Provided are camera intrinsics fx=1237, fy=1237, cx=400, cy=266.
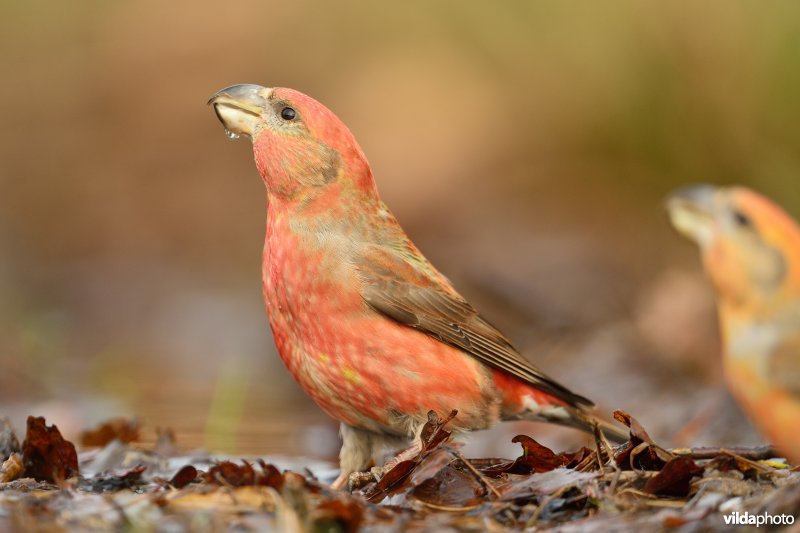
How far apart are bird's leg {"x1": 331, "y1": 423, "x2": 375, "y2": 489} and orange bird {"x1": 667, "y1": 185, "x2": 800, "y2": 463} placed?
1490 mm

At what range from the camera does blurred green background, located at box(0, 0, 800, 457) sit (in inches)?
306

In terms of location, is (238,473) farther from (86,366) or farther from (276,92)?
(86,366)

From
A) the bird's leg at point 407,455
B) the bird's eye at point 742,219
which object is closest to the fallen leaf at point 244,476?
the bird's leg at point 407,455

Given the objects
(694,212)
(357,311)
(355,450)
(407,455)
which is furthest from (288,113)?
(694,212)

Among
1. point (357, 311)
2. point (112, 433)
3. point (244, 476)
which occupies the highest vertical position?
point (357, 311)

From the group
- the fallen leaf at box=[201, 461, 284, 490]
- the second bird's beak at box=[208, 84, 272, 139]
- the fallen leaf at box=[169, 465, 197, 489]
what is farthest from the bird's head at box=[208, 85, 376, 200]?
the fallen leaf at box=[201, 461, 284, 490]

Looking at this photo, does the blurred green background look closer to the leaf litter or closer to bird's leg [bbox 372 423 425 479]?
bird's leg [bbox 372 423 425 479]

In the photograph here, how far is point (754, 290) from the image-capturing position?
5.29 metres

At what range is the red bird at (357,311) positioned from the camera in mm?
4406

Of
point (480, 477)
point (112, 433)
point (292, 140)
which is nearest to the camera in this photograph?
point (480, 477)

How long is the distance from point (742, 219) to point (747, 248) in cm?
15

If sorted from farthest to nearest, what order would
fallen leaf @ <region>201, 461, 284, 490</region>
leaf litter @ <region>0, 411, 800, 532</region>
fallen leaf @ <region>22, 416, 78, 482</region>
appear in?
fallen leaf @ <region>22, 416, 78, 482</region> < fallen leaf @ <region>201, 461, 284, 490</region> < leaf litter @ <region>0, 411, 800, 532</region>

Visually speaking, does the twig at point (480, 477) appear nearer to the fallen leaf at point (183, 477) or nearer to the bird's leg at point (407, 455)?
the bird's leg at point (407, 455)

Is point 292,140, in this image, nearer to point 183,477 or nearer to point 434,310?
point 434,310
